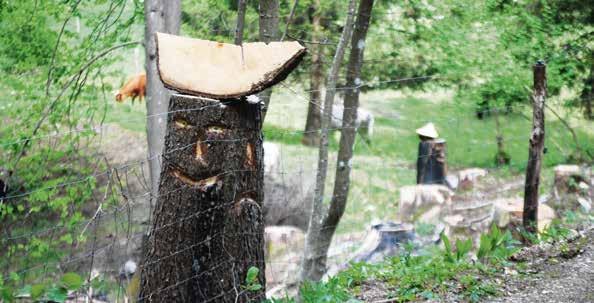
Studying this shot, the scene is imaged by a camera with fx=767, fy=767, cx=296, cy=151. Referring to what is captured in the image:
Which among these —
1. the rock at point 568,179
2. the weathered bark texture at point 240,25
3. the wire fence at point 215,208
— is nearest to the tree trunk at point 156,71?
the wire fence at point 215,208

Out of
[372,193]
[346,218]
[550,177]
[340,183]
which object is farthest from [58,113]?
[550,177]

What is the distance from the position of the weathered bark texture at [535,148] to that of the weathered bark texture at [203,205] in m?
3.20

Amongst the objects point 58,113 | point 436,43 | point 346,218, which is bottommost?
point 346,218

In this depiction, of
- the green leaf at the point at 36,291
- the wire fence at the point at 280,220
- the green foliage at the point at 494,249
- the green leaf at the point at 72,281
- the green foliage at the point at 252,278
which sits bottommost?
the wire fence at the point at 280,220

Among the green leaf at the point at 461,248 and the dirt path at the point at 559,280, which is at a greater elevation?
the green leaf at the point at 461,248

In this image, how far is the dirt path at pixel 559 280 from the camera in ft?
16.2

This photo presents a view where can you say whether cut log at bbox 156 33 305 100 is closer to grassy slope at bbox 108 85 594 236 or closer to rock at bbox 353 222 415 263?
rock at bbox 353 222 415 263

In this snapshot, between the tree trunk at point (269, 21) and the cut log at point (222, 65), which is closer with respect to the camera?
the cut log at point (222, 65)

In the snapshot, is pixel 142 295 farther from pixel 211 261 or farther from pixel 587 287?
pixel 587 287

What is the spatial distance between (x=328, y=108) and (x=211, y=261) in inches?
113

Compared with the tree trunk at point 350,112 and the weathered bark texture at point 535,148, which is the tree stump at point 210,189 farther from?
the tree trunk at point 350,112

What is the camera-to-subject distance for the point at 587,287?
16.6ft

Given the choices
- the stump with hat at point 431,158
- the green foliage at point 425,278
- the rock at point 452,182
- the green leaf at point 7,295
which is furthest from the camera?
the rock at point 452,182

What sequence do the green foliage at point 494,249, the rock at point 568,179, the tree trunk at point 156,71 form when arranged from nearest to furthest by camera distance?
the green foliage at point 494,249 → the tree trunk at point 156,71 → the rock at point 568,179
